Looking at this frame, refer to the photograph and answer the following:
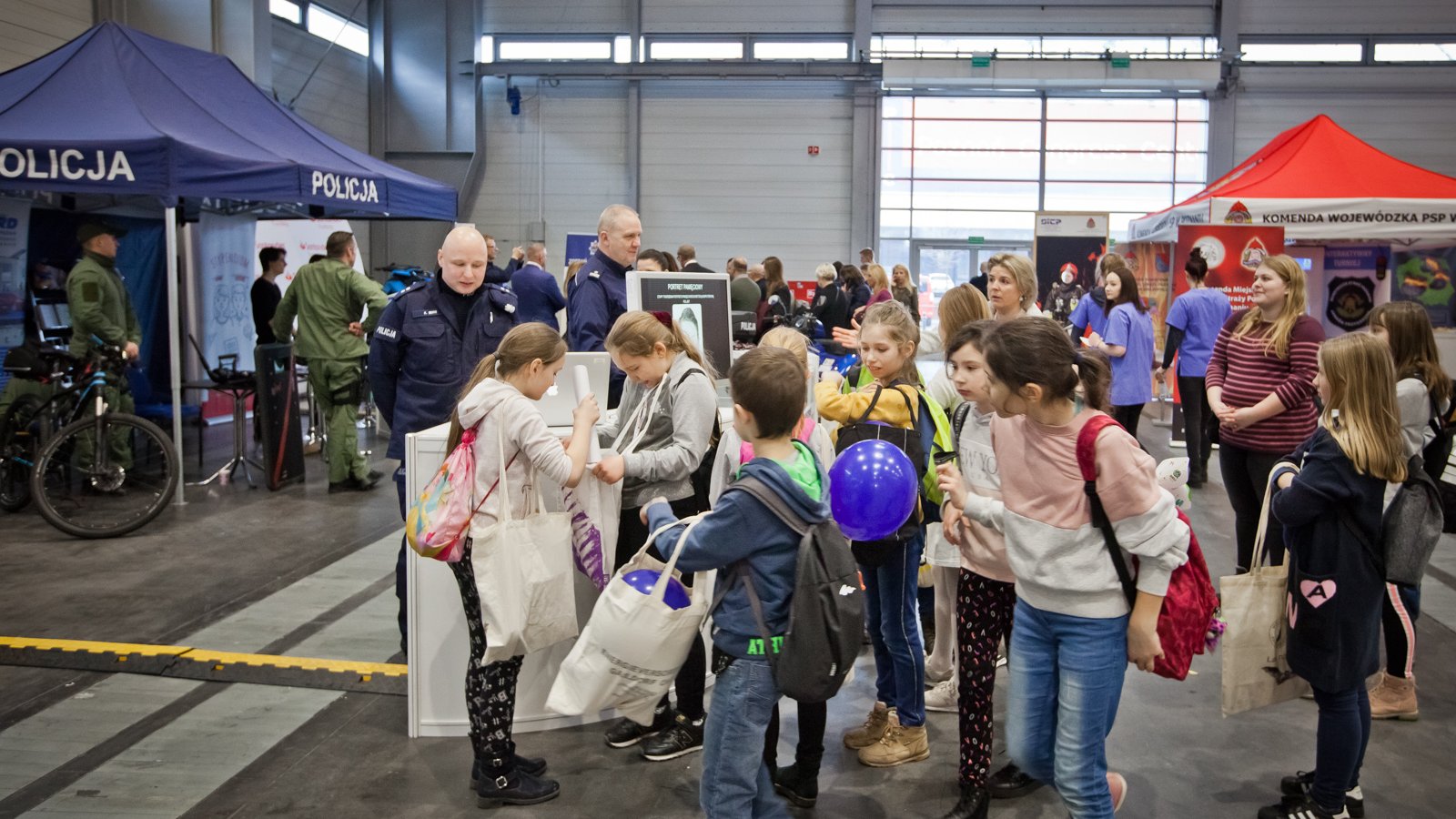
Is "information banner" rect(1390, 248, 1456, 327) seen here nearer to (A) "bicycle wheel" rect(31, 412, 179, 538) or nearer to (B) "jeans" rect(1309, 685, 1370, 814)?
(B) "jeans" rect(1309, 685, 1370, 814)

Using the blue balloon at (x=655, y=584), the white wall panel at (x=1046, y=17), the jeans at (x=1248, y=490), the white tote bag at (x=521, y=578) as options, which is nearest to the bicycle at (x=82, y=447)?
the white tote bag at (x=521, y=578)

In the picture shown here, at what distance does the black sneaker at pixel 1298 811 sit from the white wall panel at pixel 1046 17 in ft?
54.8

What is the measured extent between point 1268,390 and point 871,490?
8.26 feet

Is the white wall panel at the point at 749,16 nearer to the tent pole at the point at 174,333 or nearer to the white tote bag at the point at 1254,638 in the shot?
the tent pole at the point at 174,333

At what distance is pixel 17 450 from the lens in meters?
7.51

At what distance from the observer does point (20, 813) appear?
332 centimetres

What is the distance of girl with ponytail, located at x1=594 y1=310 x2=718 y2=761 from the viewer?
3.52 m

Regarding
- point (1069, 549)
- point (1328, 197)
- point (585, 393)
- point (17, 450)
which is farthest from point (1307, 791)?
point (1328, 197)

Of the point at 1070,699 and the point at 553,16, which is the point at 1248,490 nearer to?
the point at 1070,699

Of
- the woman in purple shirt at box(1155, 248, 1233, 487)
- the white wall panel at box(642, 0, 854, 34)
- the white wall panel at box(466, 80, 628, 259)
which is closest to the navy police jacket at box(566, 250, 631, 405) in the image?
the woman in purple shirt at box(1155, 248, 1233, 487)

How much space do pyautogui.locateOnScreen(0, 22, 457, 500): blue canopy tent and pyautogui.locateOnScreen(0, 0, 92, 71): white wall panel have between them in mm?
2160

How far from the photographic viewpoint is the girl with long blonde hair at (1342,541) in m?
3.06

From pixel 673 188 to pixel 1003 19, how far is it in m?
5.93

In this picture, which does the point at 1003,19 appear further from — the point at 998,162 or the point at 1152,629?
the point at 1152,629
